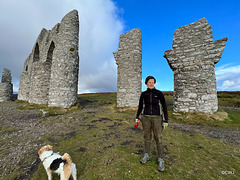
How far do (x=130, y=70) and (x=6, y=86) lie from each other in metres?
24.2

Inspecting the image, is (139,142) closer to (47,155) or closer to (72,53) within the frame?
(47,155)

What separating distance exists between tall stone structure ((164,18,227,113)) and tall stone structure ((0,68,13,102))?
27828 mm

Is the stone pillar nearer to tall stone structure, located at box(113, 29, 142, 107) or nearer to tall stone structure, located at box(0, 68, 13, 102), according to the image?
tall stone structure, located at box(113, 29, 142, 107)

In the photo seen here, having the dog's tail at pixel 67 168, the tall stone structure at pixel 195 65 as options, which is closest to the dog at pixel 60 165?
the dog's tail at pixel 67 168

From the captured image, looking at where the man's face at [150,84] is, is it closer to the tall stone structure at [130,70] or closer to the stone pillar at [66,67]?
the tall stone structure at [130,70]

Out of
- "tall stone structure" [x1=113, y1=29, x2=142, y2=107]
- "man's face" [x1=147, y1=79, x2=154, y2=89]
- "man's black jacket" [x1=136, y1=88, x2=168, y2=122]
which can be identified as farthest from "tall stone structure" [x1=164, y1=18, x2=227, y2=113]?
"man's face" [x1=147, y1=79, x2=154, y2=89]

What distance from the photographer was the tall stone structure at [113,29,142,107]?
420 inches

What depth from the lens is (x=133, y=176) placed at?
2.31 metres

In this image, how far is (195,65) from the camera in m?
7.57

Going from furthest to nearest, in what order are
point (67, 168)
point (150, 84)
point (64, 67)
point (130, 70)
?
point (130, 70), point (64, 67), point (150, 84), point (67, 168)

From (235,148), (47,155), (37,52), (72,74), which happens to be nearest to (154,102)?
(47,155)

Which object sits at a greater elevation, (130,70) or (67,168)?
(130,70)

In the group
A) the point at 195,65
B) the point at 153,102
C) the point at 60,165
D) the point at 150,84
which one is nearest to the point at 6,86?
the point at 60,165

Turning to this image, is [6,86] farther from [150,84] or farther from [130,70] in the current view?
[150,84]
